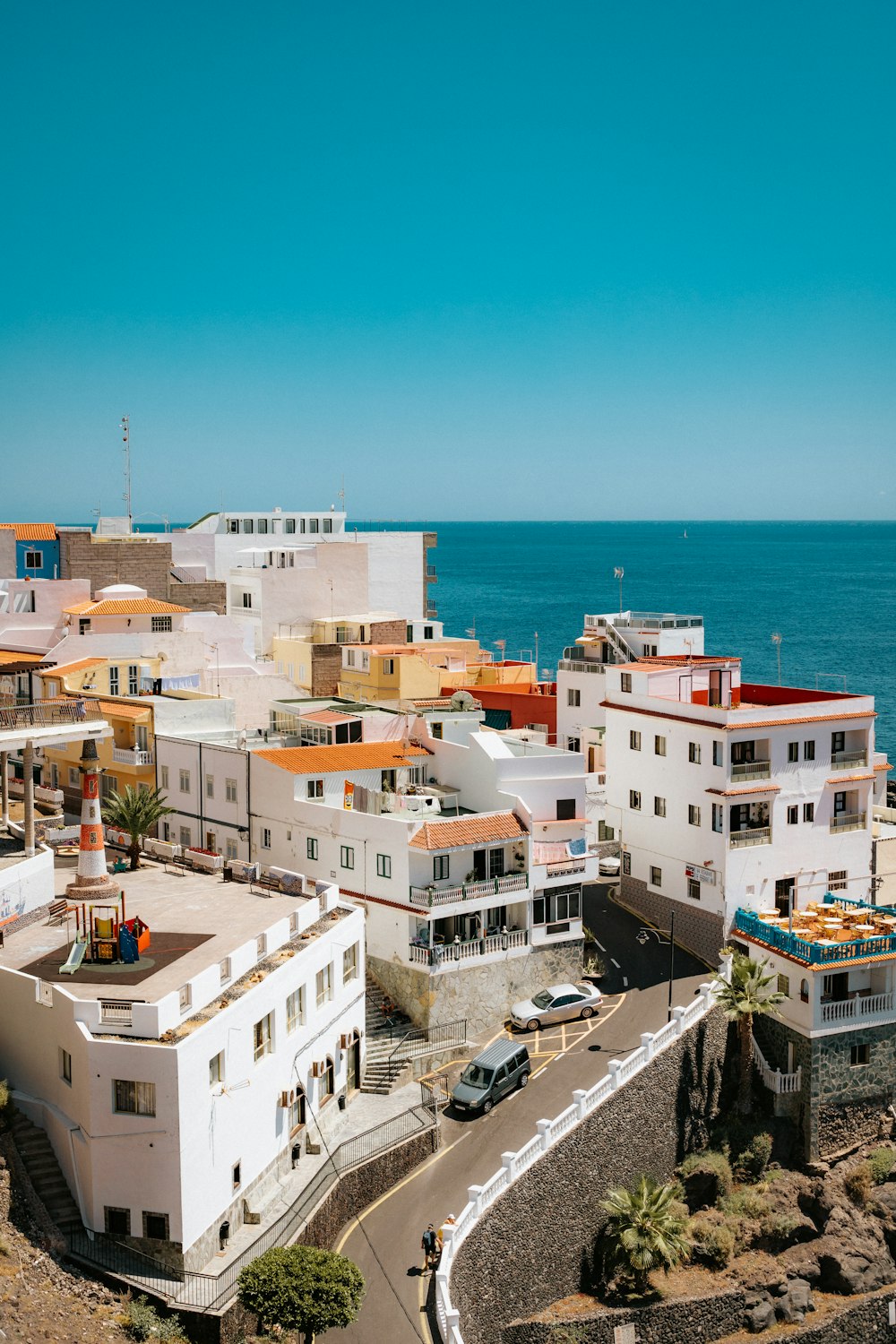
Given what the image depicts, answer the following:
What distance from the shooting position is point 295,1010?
111 ft

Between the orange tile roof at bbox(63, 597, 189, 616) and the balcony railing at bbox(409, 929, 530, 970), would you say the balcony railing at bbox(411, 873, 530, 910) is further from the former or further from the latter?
the orange tile roof at bbox(63, 597, 189, 616)

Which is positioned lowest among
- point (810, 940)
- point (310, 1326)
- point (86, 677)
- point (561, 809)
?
point (310, 1326)

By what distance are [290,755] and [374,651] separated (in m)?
21.6

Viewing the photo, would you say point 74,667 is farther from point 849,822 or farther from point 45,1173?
point 849,822

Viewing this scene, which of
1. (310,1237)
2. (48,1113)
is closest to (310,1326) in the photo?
(310,1237)

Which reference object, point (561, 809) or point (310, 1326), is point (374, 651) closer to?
point (561, 809)

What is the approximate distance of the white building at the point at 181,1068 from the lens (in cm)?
2753

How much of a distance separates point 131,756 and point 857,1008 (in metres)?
26.1

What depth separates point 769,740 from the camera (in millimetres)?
46219

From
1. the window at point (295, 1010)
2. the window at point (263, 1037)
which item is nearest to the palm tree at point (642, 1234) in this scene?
the window at point (295, 1010)

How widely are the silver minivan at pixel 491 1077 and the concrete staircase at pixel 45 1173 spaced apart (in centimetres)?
1180

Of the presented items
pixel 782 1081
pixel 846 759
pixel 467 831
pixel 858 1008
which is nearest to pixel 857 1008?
pixel 858 1008

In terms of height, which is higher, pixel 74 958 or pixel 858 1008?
pixel 74 958

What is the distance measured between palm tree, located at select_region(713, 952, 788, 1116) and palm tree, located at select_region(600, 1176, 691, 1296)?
5.65 metres
